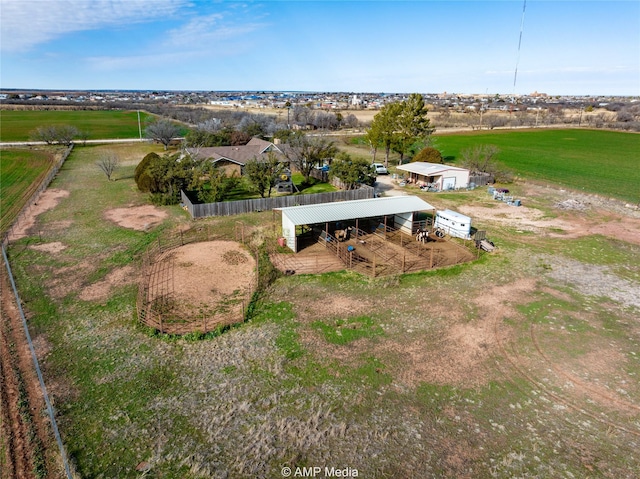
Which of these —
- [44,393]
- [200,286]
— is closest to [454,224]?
[200,286]

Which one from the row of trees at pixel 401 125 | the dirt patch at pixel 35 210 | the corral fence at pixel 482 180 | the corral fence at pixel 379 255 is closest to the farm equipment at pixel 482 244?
the corral fence at pixel 379 255

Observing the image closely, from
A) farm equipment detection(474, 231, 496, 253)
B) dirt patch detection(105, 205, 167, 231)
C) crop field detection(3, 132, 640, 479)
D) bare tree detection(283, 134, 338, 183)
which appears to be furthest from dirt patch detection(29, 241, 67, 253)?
farm equipment detection(474, 231, 496, 253)

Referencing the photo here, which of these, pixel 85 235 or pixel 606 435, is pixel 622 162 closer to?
pixel 606 435

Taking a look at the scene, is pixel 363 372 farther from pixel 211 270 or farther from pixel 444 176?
pixel 444 176

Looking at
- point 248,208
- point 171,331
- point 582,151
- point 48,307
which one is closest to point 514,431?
point 171,331

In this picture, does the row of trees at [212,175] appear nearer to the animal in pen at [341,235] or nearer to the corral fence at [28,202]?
the corral fence at [28,202]
